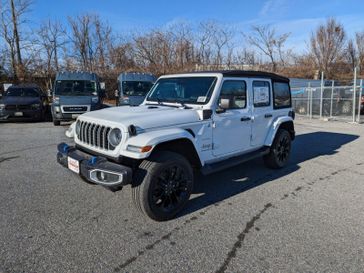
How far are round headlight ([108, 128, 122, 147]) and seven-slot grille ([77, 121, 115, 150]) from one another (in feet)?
0.21

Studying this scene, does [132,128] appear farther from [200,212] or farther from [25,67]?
[25,67]

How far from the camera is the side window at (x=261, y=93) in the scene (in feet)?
16.6

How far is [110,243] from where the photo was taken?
10.1ft

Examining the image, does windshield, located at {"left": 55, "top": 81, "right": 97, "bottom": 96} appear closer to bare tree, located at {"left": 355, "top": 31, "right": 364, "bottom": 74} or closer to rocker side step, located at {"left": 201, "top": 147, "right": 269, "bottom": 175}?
rocker side step, located at {"left": 201, "top": 147, "right": 269, "bottom": 175}

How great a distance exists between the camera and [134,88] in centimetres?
1479

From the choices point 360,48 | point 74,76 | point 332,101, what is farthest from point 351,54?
point 74,76

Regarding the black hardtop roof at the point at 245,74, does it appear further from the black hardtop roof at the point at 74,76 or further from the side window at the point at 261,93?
the black hardtop roof at the point at 74,76

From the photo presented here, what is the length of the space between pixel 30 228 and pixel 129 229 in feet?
3.86

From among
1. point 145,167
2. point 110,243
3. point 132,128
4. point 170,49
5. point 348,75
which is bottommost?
point 110,243

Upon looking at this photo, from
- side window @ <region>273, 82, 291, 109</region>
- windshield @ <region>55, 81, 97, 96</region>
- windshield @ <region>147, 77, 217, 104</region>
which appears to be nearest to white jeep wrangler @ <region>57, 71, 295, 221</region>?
windshield @ <region>147, 77, 217, 104</region>

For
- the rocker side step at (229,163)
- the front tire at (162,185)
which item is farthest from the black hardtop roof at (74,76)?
the front tire at (162,185)

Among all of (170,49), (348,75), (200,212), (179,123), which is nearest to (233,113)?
(179,123)

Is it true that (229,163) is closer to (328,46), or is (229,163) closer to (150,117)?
(150,117)

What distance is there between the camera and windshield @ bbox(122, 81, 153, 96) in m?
14.7
